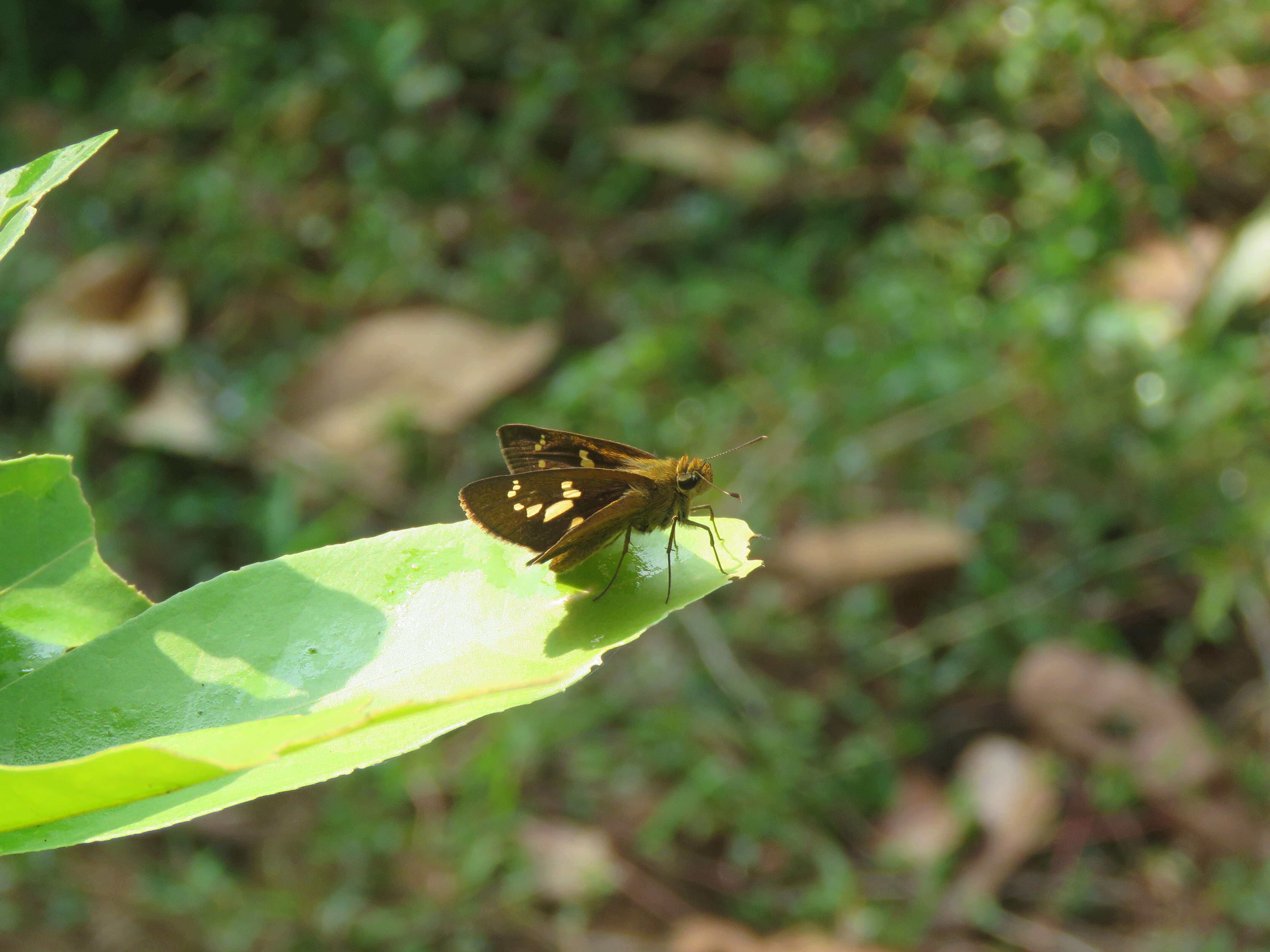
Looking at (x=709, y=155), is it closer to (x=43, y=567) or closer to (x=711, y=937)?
(x=711, y=937)

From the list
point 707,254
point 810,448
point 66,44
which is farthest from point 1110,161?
point 66,44

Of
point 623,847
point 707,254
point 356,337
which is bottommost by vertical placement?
point 623,847

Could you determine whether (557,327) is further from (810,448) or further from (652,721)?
(652,721)

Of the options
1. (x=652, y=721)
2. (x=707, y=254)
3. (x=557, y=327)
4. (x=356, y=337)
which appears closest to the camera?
(x=652, y=721)

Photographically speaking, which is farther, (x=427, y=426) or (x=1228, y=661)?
(x=427, y=426)

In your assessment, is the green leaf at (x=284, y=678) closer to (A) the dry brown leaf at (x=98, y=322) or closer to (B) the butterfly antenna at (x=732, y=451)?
(B) the butterfly antenna at (x=732, y=451)

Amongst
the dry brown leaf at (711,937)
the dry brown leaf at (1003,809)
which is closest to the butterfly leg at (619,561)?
the dry brown leaf at (711,937)
